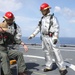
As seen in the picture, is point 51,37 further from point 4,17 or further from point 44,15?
point 4,17

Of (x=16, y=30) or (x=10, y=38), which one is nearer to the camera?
(x=10, y=38)

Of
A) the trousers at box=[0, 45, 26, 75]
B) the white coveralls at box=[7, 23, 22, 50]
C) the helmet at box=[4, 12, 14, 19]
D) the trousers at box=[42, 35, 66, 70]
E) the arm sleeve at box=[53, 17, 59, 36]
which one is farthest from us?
the trousers at box=[42, 35, 66, 70]

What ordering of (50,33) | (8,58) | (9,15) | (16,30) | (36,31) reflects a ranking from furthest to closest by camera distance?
(36,31)
(50,33)
(16,30)
(9,15)
(8,58)

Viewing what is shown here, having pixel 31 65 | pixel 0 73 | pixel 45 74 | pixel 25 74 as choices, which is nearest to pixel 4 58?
pixel 0 73

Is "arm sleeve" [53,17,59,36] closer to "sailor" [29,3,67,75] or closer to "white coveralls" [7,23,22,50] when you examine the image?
"sailor" [29,3,67,75]

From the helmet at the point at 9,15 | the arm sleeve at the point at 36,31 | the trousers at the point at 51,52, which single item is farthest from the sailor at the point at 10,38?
the trousers at the point at 51,52

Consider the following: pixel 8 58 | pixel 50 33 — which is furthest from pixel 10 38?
pixel 50 33

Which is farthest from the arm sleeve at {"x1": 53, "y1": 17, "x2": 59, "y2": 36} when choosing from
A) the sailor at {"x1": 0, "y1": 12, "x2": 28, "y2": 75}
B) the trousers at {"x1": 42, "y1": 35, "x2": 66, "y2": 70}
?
the sailor at {"x1": 0, "y1": 12, "x2": 28, "y2": 75}

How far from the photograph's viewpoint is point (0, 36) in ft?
21.5

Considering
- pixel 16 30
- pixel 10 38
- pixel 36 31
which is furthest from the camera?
pixel 36 31

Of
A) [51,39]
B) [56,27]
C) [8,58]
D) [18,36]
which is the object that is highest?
[56,27]

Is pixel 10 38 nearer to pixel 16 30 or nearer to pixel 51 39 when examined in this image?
pixel 16 30

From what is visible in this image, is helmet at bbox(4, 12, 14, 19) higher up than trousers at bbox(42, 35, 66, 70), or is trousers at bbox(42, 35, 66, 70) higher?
helmet at bbox(4, 12, 14, 19)

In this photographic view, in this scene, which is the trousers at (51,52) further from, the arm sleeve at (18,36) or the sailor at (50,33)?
the arm sleeve at (18,36)
